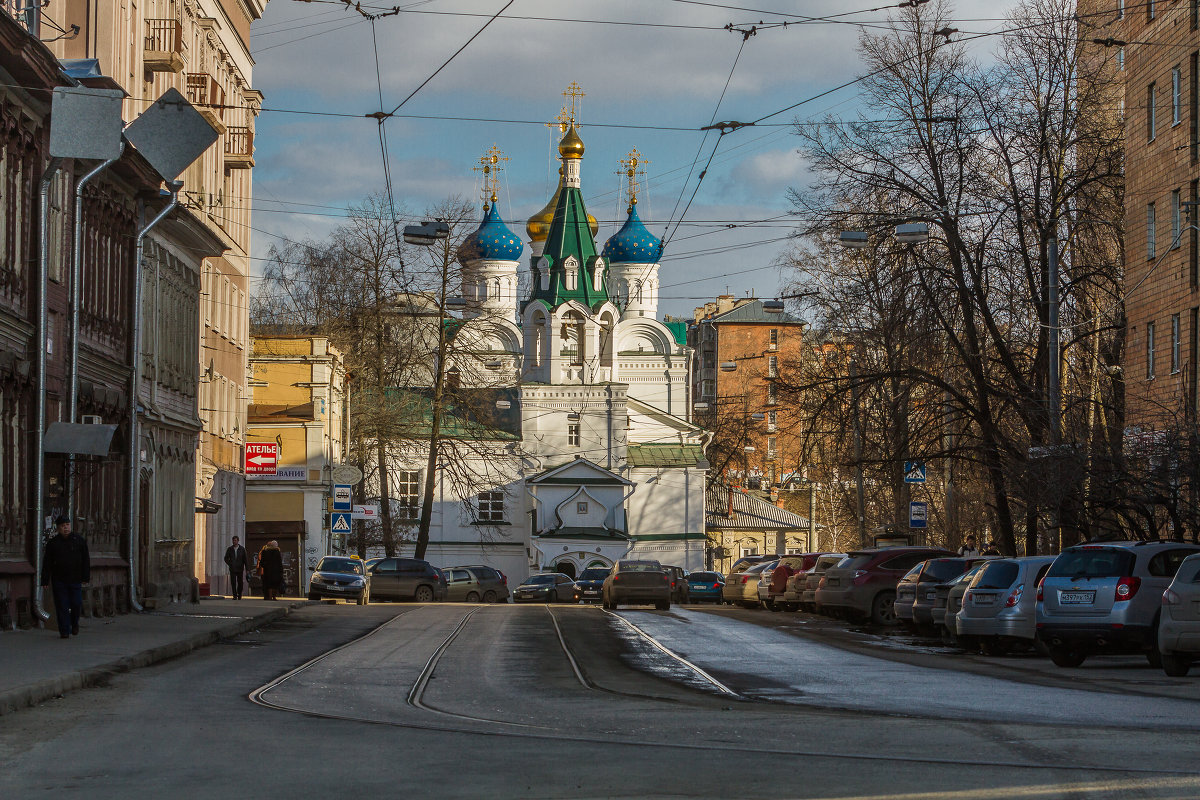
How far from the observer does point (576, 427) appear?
9100 cm

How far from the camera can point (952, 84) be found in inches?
1379

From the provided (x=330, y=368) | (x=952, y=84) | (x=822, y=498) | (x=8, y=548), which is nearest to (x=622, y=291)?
(x=822, y=498)

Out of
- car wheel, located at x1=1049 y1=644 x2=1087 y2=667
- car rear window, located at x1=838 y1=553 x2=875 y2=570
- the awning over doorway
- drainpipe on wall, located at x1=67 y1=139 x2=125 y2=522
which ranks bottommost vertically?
car wheel, located at x1=1049 y1=644 x2=1087 y2=667

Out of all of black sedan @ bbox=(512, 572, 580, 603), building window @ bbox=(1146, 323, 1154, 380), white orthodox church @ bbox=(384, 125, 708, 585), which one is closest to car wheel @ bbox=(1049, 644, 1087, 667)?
building window @ bbox=(1146, 323, 1154, 380)

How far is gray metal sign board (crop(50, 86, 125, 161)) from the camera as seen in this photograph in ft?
80.1

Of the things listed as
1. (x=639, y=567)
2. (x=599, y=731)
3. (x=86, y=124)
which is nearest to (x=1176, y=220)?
(x=639, y=567)

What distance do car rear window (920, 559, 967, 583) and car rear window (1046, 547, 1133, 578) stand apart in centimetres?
702

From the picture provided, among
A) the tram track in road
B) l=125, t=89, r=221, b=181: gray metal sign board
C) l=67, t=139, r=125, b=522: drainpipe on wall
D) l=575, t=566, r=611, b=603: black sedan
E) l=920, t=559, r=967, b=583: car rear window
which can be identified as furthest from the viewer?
l=575, t=566, r=611, b=603: black sedan

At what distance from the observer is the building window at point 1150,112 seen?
37.7 meters

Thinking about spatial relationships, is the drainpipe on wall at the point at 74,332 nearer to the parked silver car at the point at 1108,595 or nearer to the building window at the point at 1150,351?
the parked silver car at the point at 1108,595

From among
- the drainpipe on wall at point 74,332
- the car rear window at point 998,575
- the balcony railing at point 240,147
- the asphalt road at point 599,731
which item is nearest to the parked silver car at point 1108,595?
the asphalt road at point 599,731

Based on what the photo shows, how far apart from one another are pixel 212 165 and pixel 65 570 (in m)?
25.5

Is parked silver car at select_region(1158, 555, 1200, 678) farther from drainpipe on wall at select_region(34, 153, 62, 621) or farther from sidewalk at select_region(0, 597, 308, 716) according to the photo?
drainpipe on wall at select_region(34, 153, 62, 621)

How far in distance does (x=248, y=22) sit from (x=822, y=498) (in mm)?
49846
